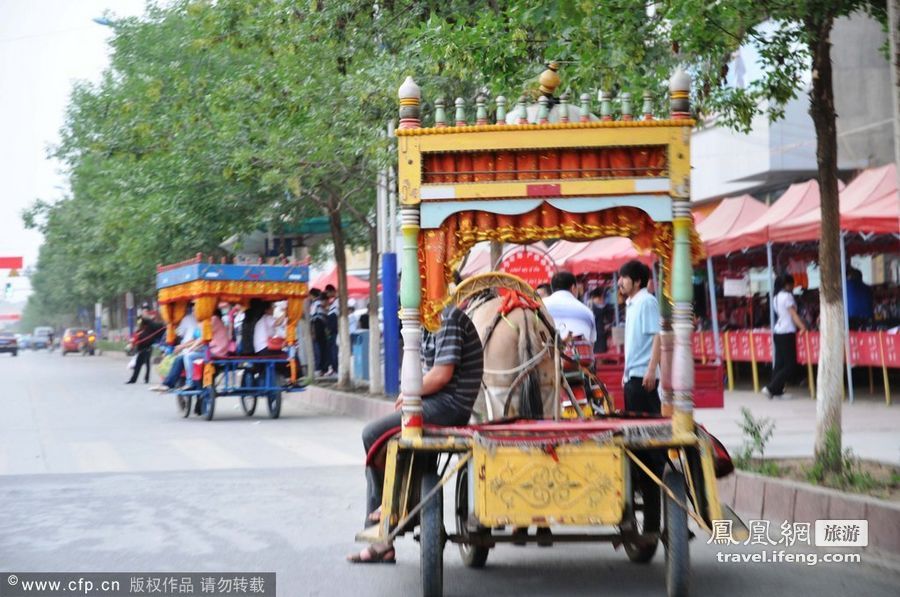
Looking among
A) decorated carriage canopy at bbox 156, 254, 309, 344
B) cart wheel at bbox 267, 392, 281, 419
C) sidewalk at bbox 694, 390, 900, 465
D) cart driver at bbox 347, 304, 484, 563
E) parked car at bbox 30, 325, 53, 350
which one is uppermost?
parked car at bbox 30, 325, 53, 350

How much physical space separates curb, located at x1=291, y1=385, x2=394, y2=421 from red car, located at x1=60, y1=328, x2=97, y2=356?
4853 centimetres

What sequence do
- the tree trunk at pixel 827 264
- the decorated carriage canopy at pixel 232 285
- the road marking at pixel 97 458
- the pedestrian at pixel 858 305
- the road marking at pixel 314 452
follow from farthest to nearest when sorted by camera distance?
the pedestrian at pixel 858 305 → the decorated carriage canopy at pixel 232 285 → the road marking at pixel 314 452 → the road marking at pixel 97 458 → the tree trunk at pixel 827 264

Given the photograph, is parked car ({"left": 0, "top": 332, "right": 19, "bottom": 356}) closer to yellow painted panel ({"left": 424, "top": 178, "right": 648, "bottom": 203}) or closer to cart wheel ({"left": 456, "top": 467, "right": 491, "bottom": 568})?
cart wheel ({"left": 456, "top": 467, "right": 491, "bottom": 568})

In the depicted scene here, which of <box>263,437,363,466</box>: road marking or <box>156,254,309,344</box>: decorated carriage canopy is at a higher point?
<box>156,254,309,344</box>: decorated carriage canopy

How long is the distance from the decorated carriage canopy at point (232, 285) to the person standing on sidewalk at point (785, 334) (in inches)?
279

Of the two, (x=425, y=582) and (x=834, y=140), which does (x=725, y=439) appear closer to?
(x=834, y=140)

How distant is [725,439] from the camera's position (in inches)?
526

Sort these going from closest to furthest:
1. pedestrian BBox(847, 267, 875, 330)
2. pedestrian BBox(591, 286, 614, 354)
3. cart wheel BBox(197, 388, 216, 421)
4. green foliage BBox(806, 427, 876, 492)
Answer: green foliage BBox(806, 427, 876, 492), cart wheel BBox(197, 388, 216, 421), pedestrian BBox(847, 267, 875, 330), pedestrian BBox(591, 286, 614, 354)

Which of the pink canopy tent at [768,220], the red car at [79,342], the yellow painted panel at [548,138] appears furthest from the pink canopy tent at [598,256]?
the red car at [79,342]

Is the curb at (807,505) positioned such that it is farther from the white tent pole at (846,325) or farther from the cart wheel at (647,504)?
the white tent pole at (846,325)

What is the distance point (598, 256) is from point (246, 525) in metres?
16.8

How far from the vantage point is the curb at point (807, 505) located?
25.5 ft

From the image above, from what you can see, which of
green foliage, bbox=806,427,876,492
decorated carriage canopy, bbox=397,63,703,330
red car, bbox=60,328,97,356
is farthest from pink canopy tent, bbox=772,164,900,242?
red car, bbox=60,328,97,356

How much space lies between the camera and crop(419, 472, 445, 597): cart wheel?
6414mm
